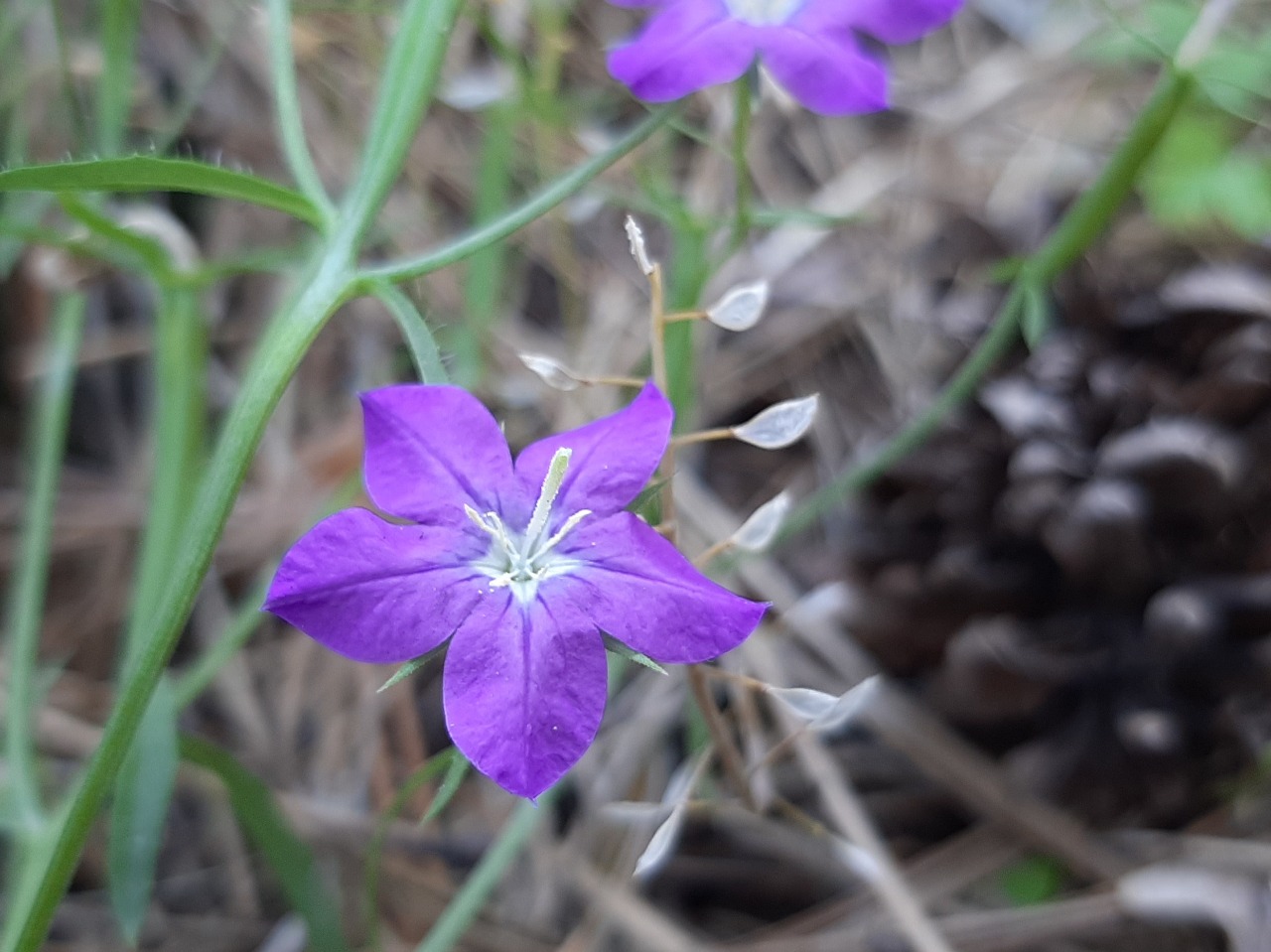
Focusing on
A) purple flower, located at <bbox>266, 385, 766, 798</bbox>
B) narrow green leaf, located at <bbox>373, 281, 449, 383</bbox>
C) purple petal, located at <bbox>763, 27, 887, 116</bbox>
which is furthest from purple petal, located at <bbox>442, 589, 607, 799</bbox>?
purple petal, located at <bbox>763, 27, 887, 116</bbox>

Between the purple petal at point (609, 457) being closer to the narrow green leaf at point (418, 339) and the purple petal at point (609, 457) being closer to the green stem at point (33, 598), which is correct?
the narrow green leaf at point (418, 339)

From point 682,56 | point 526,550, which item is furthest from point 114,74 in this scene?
point 526,550

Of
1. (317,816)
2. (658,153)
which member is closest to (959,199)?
(658,153)

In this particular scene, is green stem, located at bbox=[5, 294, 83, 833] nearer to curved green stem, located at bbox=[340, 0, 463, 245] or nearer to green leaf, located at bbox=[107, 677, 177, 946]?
green leaf, located at bbox=[107, 677, 177, 946]

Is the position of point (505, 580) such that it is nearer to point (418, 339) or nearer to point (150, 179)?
point (418, 339)

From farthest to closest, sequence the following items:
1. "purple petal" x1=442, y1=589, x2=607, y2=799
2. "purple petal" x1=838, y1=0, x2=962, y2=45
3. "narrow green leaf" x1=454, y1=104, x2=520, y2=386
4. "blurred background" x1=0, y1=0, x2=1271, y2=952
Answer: "narrow green leaf" x1=454, y1=104, x2=520, y2=386, "blurred background" x1=0, y1=0, x2=1271, y2=952, "purple petal" x1=838, y1=0, x2=962, y2=45, "purple petal" x1=442, y1=589, x2=607, y2=799

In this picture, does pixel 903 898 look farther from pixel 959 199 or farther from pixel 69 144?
pixel 69 144
